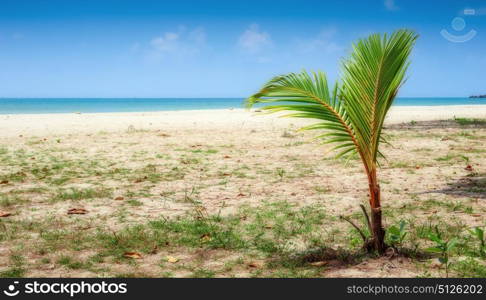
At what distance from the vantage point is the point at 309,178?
705cm

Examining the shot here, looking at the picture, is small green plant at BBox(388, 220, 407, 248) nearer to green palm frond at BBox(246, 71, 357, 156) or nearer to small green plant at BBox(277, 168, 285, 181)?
green palm frond at BBox(246, 71, 357, 156)

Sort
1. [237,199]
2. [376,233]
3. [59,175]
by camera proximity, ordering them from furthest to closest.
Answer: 1. [59,175]
2. [237,199]
3. [376,233]

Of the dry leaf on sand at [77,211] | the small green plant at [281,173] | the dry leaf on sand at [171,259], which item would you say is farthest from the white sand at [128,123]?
the dry leaf on sand at [171,259]

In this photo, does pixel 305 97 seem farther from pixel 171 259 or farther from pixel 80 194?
pixel 80 194

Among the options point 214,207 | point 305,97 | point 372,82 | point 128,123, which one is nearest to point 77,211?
point 214,207

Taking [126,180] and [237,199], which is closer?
[237,199]

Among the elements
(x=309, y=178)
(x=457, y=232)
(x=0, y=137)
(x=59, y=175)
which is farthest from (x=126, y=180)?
(x=0, y=137)

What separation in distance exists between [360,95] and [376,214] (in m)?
0.98

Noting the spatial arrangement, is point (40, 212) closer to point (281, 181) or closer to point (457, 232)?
point (281, 181)

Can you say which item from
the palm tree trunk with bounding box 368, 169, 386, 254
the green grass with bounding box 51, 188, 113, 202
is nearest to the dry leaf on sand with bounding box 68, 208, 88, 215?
the green grass with bounding box 51, 188, 113, 202

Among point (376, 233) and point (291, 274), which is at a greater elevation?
point (376, 233)

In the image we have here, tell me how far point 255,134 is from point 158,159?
18.1 ft

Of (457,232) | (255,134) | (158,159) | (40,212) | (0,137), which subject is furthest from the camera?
(255,134)

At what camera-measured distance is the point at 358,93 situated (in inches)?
133
